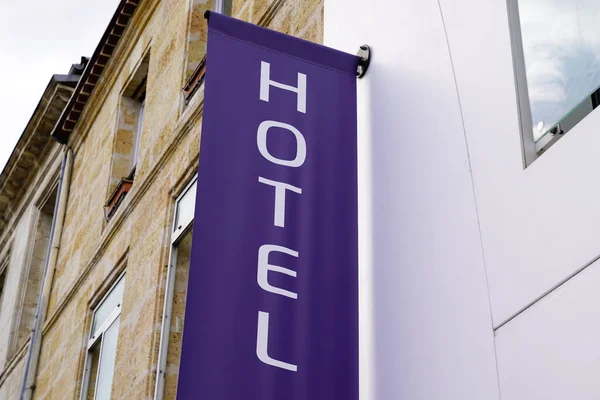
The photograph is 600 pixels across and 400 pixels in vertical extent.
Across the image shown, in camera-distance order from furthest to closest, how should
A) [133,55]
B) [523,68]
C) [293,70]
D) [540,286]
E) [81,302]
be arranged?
[133,55] < [81,302] < [293,70] < [523,68] < [540,286]

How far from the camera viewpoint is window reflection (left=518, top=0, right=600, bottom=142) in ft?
13.5

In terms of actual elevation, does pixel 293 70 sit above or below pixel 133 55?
below

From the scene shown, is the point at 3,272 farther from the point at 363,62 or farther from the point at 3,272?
the point at 363,62

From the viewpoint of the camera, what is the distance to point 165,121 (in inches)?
390

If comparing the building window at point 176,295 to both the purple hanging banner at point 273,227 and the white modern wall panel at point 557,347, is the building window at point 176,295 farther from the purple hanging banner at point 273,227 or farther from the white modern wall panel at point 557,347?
the white modern wall panel at point 557,347

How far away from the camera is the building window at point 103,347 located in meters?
9.56

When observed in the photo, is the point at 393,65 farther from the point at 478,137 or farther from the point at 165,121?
the point at 165,121

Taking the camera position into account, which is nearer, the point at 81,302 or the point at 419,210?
the point at 419,210

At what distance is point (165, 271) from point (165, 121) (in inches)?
69.6

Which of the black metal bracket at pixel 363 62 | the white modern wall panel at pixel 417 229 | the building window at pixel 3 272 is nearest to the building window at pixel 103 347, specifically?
the black metal bracket at pixel 363 62

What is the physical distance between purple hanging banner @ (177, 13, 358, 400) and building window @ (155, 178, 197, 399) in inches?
108

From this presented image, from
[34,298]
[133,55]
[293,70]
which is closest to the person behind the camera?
[293,70]

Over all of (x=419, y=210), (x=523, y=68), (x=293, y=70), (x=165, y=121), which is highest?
(x=165, y=121)

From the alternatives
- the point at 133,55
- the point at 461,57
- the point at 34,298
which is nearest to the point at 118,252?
the point at 133,55
